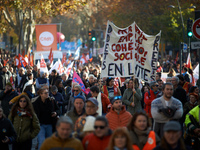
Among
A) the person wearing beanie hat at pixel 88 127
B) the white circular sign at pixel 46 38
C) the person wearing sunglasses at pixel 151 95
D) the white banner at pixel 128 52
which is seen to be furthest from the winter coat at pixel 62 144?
the white circular sign at pixel 46 38

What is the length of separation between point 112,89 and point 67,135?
5.97 m

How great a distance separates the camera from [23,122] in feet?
24.9

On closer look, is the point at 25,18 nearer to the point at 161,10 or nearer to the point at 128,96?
the point at 161,10

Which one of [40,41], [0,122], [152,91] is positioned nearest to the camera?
[0,122]

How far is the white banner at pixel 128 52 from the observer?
1113 cm

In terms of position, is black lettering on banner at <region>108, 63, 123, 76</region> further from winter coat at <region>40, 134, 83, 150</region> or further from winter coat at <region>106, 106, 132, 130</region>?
winter coat at <region>40, 134, 83, 150</region>

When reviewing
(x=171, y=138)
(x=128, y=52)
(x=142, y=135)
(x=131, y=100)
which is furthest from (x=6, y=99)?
(x=171, y=138)

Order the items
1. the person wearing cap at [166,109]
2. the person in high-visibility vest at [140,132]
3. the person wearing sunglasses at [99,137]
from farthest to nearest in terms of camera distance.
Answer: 1. the person wearing cap at [166,109]
2. the person in high-visibility vest at [140,132]
3. the person wearing sunglasses at [99,137]

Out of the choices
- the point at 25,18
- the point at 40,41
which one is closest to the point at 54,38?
the point at 40,41

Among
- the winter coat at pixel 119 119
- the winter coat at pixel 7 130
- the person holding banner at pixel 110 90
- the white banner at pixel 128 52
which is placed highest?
the white banner at pixel 128 52

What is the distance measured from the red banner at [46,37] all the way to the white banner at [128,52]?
682 inches

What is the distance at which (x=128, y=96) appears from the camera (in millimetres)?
10484

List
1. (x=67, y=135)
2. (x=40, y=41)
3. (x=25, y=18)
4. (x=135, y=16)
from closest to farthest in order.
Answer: (x=67, y=135)
(x=40, y=41)
(x=25, y=18)
(x=135, y=16)

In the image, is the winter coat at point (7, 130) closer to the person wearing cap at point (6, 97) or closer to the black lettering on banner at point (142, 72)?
the person wearing cap at point (6, 97)
